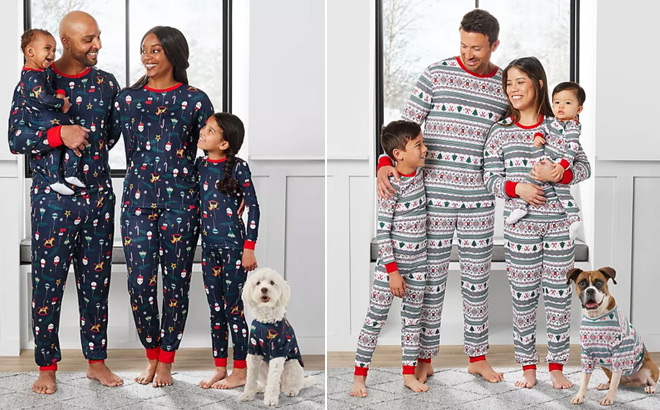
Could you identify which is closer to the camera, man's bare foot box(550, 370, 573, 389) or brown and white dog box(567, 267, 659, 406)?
brown and white dog box(567, 267, 659, 406)

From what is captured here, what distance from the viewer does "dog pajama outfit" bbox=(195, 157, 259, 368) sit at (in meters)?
3.19

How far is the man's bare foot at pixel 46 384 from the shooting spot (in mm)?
3254

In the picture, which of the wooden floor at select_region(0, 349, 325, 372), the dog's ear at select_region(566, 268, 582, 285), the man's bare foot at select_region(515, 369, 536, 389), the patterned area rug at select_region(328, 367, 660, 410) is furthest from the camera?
the wooden floor at select_region(0, 349, 325, 372)

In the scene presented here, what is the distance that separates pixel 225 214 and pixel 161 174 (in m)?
0.33

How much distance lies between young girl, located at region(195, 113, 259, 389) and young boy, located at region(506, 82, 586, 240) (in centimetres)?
120

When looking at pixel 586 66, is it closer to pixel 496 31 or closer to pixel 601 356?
pixel 496 31

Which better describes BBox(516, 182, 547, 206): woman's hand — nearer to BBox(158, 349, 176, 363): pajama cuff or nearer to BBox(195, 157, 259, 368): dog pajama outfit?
BBox(195, 157, 259, 368): dog pajama outfit

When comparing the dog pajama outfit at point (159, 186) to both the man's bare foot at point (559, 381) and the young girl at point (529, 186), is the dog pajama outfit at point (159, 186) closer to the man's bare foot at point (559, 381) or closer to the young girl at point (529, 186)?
the young girl at point (529, 186)

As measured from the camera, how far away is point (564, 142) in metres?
3.16

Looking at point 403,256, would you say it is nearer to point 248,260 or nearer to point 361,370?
point 361,370

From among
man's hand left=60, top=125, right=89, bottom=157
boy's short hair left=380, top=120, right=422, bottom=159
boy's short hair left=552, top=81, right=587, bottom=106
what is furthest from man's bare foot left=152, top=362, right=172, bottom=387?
boy's short hair left=552, top=81, right=587, bottom=106

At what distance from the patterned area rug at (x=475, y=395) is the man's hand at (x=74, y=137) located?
1.58 metres

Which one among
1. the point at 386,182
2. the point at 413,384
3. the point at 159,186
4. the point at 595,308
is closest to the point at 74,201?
the point at 159,186

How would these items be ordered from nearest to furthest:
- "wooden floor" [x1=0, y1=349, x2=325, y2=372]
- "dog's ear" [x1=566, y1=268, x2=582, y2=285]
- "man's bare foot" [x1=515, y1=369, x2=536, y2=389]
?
"dog's ear" [x1=566, y1=268, x2=582, y2=285] < "man's bare foot" [x1=515, y1=369, x2=536, y2=389] < "wooden floor" [x1=0, y1=349, x2=325, y2=372]
